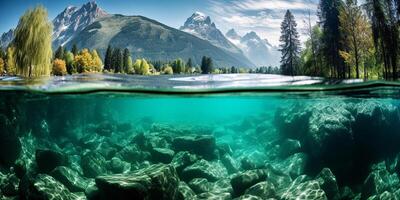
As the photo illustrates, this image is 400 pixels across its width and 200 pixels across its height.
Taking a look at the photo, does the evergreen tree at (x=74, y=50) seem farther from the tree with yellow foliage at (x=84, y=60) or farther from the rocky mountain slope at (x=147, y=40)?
the rocky mountain slope at (x=147, y=40)

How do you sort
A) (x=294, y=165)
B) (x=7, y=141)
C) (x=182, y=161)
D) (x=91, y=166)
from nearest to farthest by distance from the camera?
(x=7, y=141), (x=182, y=161), (x=91, y=166), (x=294, y=165)

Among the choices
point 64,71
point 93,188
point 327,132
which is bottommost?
point 93,188

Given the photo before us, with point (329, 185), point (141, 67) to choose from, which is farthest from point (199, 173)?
point (141, 67)

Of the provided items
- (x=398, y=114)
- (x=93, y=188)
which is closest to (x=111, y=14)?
(x=93, y=188)

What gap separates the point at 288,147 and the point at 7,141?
12.4m

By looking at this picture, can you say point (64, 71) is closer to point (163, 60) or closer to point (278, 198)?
point (163, 60)

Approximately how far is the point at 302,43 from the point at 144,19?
339 cm

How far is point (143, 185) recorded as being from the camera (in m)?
9.17

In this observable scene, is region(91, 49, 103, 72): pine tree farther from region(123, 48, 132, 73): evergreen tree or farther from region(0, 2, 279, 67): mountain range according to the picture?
region(123, 48, 132, 73): evergreen tree

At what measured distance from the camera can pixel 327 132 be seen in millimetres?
13914

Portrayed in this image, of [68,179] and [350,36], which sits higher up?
[350,36]

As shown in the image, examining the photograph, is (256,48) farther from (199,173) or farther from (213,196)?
(199,173)

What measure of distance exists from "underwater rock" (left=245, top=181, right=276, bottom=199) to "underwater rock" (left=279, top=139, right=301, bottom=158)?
4925 mm

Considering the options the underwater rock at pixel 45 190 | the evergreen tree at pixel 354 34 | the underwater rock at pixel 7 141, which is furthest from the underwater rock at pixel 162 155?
the evergreen tree at pixel 354 34
